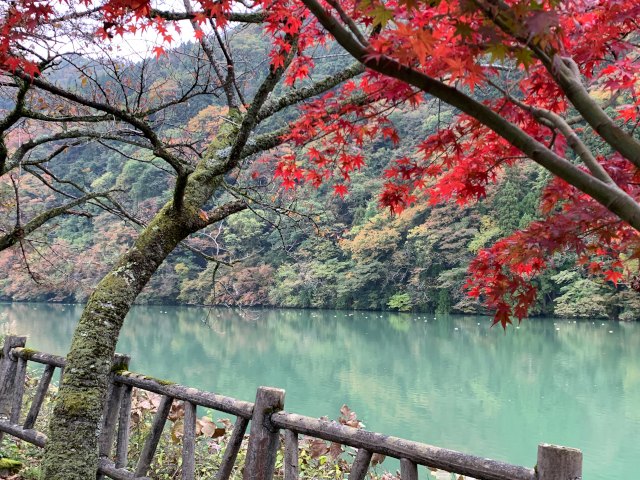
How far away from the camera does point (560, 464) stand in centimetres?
144

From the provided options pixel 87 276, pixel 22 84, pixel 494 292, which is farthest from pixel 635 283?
pixel 87 276

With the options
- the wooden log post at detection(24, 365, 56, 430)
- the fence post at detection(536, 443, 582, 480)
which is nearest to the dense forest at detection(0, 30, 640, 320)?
the wooden log post at detection(24, 365, 56, 430)

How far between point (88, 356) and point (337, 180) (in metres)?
20.7

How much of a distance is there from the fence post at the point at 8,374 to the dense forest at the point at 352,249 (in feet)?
45.4

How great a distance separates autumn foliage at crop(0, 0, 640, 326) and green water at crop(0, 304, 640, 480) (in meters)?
2.31

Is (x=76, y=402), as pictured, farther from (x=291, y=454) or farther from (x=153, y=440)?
(x=291, y=454)

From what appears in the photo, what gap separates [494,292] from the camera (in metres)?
2.10

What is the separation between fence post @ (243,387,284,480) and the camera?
2135 millimetres

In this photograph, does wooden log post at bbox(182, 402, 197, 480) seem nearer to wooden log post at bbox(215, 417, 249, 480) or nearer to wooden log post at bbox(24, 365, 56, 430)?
wooden log post at bbox(215, 417, 249, 480)

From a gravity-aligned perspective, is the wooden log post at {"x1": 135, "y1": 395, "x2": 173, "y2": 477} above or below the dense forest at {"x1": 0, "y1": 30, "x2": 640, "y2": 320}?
below

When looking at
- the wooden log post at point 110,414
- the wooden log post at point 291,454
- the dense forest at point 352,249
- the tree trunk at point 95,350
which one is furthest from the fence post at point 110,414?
the dense forest at point 352,249

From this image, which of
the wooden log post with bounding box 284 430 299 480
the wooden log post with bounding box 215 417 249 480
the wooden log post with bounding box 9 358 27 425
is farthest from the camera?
the wooden log post with bounding box 9 358 27 425

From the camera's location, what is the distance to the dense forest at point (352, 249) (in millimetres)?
19031

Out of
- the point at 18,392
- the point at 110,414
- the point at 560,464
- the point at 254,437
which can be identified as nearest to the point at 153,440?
the point at 110,414
